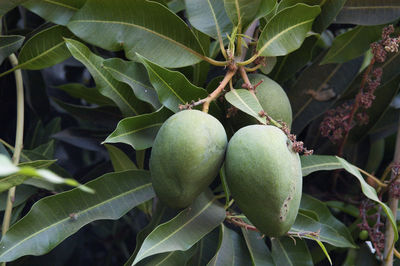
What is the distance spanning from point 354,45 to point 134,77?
527 millimetres

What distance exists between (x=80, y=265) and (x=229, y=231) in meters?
0.82

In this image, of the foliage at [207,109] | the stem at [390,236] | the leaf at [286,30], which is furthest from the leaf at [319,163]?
the leaf at [286,30]

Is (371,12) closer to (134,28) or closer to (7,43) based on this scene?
(134,28)

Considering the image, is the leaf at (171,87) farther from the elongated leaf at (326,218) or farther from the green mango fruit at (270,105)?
the elongated leaf at (326,218)

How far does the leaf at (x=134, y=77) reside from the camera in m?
1.02

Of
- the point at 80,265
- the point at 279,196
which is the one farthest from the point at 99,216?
the point at 80,265

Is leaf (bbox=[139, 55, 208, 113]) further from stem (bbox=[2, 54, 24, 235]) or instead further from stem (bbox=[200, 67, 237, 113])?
stem (bbox=[2, 54, 24, 235])

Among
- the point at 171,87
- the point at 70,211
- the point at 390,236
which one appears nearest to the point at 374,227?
the point at 390,236

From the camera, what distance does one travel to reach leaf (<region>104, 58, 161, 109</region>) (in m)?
1.02

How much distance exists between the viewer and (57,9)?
3.52 ft

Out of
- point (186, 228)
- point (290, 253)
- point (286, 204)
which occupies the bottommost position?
point (290, 253)

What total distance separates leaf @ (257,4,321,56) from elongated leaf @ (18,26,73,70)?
1.37 ft

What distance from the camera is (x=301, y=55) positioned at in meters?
1.19

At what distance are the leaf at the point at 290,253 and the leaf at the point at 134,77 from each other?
0.38 metres
